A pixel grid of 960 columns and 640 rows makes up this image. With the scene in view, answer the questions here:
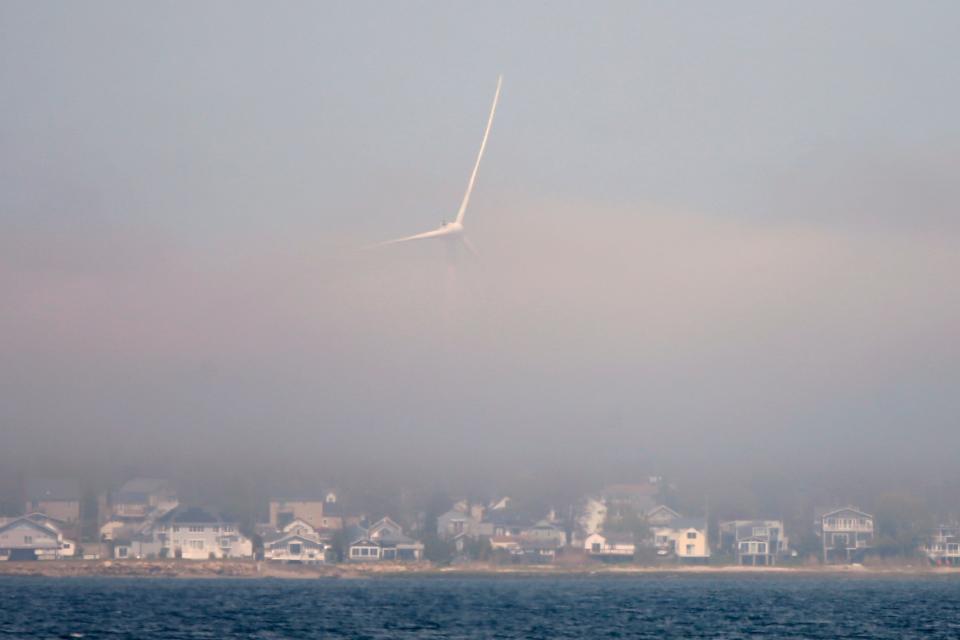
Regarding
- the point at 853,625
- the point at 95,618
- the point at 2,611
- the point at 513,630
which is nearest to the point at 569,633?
the point at 513,630

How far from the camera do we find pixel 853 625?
120562 millimetres

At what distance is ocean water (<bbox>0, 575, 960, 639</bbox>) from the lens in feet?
354

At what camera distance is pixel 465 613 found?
134 metres

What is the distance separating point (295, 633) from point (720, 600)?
3011 inches

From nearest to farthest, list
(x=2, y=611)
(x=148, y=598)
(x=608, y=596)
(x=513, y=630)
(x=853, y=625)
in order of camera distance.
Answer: (x=513, y=630) < (x=853, y=625) < (x=2, y=611) < (x=148, y=598) < (x=608, y=596)

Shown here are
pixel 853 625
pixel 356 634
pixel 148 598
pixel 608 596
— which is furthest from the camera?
pixel 608 596

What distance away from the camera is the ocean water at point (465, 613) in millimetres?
108000

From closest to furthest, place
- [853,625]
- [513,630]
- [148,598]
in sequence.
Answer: [513,630]
[853,625]
[148,598]

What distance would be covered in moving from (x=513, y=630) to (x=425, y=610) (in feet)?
100

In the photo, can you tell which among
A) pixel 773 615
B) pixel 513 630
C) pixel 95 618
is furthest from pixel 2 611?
pixel 773 615

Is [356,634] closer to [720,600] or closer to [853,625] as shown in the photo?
[853,625]

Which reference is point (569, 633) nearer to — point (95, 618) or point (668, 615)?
point (668, 615)

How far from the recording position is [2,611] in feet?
425

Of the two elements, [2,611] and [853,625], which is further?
[2,611]
